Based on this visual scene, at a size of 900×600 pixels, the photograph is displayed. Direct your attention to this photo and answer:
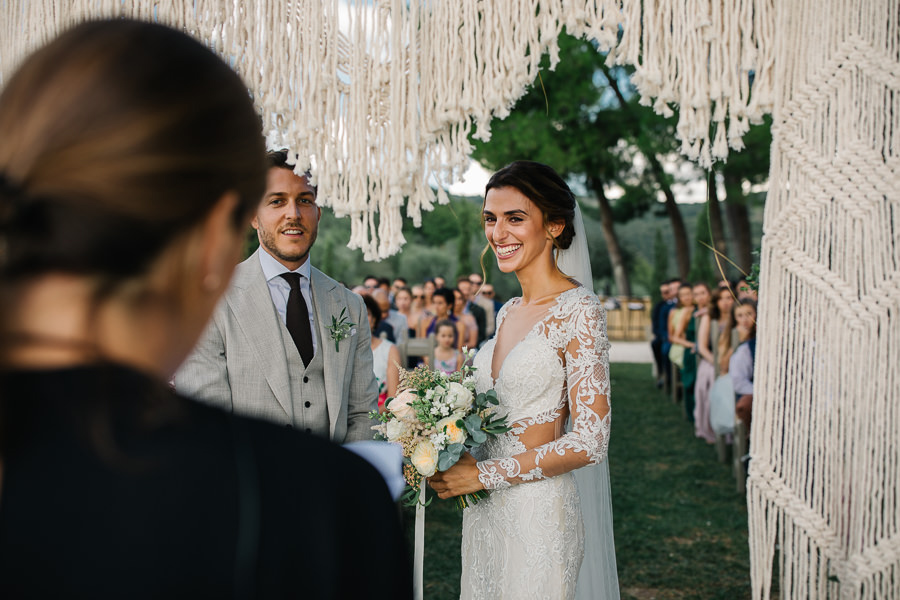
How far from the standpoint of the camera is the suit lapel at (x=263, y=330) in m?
2.62

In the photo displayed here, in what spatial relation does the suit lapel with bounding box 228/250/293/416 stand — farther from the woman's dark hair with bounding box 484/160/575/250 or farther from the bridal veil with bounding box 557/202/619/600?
the bridal veil with bounding box 557/202/619/600

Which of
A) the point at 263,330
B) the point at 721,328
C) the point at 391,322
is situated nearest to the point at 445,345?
the point at 391,322

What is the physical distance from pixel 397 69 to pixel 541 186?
842mm

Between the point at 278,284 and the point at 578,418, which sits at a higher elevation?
the point at 278,284

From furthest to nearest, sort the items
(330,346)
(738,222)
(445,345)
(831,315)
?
(738,222)
(445,345)
(330,346)
(831,315)

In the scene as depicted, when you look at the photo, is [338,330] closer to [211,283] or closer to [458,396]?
[458,396]

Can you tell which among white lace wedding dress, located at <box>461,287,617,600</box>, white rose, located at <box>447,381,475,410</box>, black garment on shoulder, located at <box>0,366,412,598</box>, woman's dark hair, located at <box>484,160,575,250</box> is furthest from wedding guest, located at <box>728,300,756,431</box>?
black garment on shoulder, located at <box>0,366,412,598</box>

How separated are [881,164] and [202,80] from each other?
6.37 ft

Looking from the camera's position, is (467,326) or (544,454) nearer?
(544,454)

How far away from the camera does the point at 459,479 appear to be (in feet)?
8.91

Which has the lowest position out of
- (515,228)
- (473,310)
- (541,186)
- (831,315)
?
(473,310)

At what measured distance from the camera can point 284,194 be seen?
9.34 feet

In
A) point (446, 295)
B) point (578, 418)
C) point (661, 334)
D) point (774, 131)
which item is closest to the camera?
point (774, 131)

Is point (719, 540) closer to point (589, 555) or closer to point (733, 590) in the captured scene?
point (733, 590)
